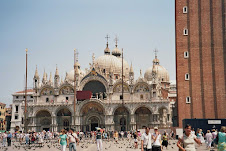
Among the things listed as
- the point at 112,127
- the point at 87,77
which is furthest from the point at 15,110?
the point at 112,127

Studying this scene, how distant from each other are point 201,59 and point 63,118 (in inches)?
1234

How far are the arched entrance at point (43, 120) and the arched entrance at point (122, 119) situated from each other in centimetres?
1259

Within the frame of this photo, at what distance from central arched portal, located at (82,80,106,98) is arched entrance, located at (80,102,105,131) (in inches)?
121

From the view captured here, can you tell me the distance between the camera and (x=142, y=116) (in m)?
64.2

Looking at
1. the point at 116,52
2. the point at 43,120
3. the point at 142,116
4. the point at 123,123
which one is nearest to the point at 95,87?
the point at 123,123

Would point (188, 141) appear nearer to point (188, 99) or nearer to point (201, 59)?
point (188, 99)

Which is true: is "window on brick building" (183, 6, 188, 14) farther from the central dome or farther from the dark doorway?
the central dome

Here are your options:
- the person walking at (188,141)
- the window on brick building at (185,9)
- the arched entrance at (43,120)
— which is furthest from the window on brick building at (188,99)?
the person walking at (188,141)

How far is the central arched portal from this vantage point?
67938mm

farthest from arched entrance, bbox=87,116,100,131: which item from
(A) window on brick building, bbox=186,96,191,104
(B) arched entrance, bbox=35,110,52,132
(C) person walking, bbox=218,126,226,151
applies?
(C) person walking, bbox=218,126,226,151

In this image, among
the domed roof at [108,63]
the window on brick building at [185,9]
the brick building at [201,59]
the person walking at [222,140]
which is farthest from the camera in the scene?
the domed roof at [108,63]

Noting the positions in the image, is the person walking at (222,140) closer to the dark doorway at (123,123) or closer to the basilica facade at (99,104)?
the basilica facade at (99,104)

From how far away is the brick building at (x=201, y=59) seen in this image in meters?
44.4

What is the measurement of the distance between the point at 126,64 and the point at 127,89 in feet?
56.9
